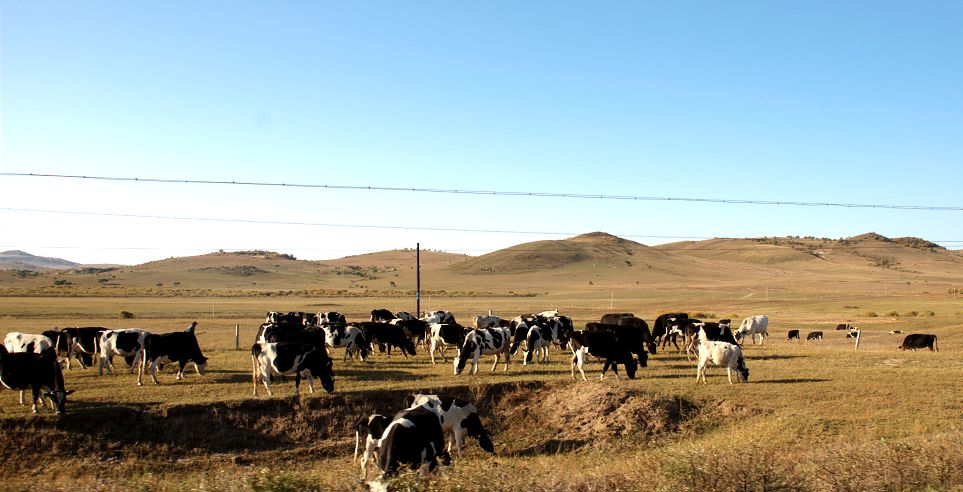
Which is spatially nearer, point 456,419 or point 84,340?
point 456,419

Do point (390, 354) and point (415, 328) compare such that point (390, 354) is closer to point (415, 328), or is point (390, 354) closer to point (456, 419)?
point (415, 328)

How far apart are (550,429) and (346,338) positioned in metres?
10.3

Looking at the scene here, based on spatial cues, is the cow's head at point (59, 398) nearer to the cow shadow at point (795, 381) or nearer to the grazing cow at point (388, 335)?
the grazing cow at point (388, 335)

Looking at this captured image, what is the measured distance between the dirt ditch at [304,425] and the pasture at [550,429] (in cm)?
4

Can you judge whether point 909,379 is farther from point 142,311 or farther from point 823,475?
point 142,311

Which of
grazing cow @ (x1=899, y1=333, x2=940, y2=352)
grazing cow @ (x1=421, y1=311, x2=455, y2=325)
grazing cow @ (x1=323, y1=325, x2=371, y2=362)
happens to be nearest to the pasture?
grazing cow @ (x1=323, y1=325, x2=371, y2=362)

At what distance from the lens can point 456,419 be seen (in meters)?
13.3

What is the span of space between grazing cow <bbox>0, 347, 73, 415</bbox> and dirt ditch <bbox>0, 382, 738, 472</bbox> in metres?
0.72

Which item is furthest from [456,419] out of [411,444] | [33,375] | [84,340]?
[84,340]

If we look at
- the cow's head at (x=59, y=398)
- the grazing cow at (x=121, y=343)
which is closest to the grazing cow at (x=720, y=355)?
the cow's head at (x=59, y=398)

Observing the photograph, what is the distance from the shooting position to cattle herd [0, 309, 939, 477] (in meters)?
11.7

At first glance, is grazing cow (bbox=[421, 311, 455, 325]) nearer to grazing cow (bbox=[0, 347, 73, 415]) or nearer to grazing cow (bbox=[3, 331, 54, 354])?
grazing cow (bbox=[3, 331, 54, 354])

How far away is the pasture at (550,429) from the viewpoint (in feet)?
28.1

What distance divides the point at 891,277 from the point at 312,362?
454ft
